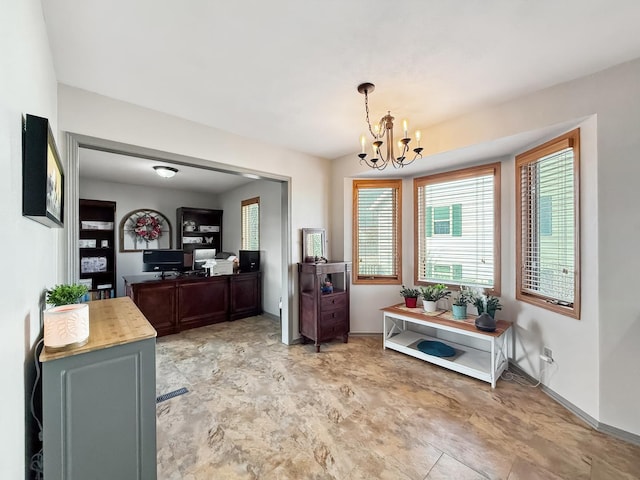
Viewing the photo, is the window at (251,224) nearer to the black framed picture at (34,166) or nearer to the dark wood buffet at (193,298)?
the dark wood buffet at (193,298)

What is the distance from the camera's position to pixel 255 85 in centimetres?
209

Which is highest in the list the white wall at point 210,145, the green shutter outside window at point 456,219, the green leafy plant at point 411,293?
the white wall at point 210,145

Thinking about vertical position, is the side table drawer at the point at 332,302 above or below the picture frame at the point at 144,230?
below

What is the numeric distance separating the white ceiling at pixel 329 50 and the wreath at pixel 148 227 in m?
3.83

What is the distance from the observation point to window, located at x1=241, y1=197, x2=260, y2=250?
5207 millimetres

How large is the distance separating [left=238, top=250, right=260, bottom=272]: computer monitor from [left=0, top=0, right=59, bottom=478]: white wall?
12.1 ft

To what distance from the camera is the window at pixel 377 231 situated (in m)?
3.75

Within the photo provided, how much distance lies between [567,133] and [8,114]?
3.37 meters

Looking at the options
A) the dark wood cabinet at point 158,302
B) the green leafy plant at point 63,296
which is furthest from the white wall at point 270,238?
the green leafy plant at point 63,296

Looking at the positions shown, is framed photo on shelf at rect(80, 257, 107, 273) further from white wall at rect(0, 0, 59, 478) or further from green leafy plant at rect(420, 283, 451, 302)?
green leafy plant at rect(420, 283, 451, 302)

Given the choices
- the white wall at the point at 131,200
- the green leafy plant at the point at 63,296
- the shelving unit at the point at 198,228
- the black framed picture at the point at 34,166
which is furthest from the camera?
the shelving unit at the point at 198,228

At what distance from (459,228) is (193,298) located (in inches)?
159

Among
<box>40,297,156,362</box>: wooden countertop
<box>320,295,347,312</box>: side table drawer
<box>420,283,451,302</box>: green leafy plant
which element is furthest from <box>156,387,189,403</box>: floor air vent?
<box>420,283,451,302</box>: green leafy plant

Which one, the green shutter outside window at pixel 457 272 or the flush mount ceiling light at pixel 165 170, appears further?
the flush mount ceiling light at pixel 165 170
